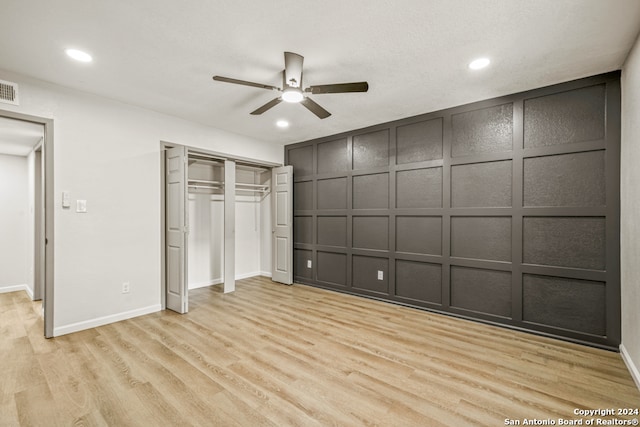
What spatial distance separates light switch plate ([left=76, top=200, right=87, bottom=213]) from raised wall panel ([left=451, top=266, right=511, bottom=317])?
14.3ft

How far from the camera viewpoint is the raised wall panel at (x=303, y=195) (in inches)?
208

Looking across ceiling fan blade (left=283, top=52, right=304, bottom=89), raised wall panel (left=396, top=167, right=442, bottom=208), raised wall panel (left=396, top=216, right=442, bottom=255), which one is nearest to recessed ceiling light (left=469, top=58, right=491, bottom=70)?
raised wall panel (left=396, top=167, right=442, bottom=208)

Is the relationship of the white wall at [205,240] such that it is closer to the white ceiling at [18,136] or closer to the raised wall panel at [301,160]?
the raised wall panel at [301,160]

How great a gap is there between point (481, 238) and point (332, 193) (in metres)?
2.35

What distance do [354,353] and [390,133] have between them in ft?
9.75

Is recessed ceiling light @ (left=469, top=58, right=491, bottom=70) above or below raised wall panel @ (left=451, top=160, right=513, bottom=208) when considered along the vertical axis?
above

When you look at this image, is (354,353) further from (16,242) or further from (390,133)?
(16,242)

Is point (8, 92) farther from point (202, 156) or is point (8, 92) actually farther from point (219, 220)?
point (219, 220)

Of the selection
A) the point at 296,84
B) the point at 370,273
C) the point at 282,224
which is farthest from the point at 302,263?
→ the point at 296,84

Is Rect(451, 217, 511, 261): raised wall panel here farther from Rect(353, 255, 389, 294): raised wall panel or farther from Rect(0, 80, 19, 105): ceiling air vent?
Rect(0, 80, 19, 105): ceiling air vent

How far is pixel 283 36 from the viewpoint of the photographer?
2.24 m

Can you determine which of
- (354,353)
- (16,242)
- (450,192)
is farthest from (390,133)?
(16,242)

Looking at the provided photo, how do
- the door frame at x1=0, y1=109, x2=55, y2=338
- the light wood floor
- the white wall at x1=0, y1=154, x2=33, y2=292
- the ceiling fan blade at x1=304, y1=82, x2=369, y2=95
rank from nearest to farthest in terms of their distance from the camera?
the light wood floor → the ceiling fan blade at x1=304, y1=82, x2=369, y2=95 → the door frame at x1=0, y1=109, x2=55, y2=338 → the white wall at x1=0, y1=154, x2=33, y2=292

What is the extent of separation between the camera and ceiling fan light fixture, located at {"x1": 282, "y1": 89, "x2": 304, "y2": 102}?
8.48ft
